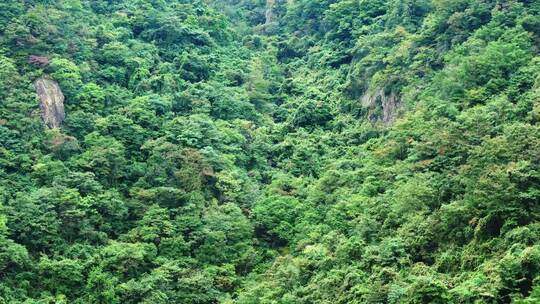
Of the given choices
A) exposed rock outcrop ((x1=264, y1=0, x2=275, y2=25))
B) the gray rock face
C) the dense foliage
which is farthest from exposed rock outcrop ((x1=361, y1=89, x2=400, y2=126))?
exposed rock outcrop ((x1=264, y1=0, x2=275, y2=25))

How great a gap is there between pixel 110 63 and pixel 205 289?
617 inches

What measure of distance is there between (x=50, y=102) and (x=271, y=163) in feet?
33.7

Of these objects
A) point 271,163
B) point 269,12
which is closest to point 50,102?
point 271,163

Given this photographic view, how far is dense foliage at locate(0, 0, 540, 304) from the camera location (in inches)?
837

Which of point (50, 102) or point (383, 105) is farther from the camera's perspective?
point (383, 105)

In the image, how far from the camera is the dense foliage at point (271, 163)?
2125 cm

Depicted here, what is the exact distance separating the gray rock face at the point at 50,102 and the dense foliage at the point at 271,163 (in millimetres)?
440

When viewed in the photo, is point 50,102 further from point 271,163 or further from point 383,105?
point 383,105

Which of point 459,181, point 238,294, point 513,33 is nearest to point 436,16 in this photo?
point 513,33

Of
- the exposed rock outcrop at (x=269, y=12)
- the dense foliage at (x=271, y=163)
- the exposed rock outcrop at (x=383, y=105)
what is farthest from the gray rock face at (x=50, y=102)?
the exposed rock outcrop at (x=269, y=12)

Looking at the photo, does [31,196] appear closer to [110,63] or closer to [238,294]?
[238,294]

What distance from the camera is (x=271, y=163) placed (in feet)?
115

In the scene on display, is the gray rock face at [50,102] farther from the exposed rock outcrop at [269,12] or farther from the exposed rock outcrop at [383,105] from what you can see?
the exposed rock outcrop at [269,12]

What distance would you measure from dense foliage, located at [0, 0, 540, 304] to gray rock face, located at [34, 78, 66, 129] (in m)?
0.44
